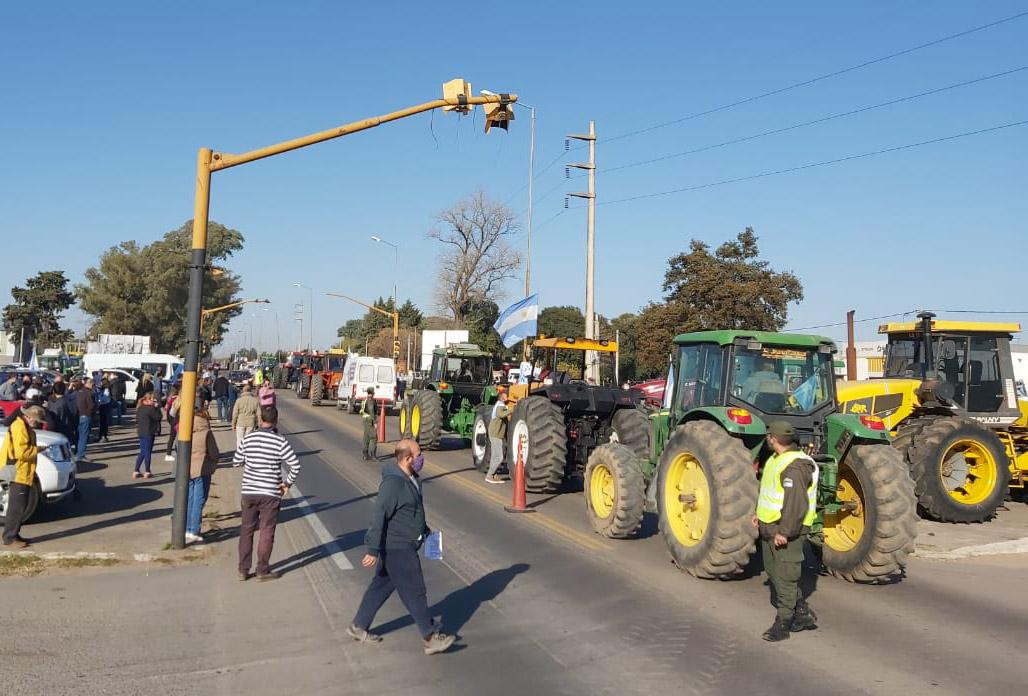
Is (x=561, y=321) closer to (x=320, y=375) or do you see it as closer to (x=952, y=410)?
(x=320, y=375)

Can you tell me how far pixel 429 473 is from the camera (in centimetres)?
1705

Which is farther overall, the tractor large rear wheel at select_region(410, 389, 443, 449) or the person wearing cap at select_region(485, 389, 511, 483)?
the tractor large rear wheel at select_region(410, 389, 443, 449)

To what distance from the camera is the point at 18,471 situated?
30.4 feet

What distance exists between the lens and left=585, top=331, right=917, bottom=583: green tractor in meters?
8.15

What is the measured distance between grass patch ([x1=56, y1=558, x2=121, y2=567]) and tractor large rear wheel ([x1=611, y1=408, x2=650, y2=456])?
7.92 meters

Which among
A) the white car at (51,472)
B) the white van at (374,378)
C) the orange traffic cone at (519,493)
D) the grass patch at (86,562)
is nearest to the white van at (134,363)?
the white van at (374,378)

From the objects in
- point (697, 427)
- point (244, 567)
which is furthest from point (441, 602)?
point (697, 427)

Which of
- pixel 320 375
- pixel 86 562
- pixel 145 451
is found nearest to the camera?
pixel 86 562

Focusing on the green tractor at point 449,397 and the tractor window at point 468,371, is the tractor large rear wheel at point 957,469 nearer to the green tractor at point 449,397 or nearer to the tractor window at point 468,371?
the green tractor at point 449,397

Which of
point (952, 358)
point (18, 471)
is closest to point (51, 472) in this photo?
point (18, 471)

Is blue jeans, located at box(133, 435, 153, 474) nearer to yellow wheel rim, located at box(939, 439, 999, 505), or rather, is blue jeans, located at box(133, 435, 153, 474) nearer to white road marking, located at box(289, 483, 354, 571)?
white road marking, located at box(289, 483, 354, 571)

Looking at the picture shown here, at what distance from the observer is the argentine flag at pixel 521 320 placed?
715 inches

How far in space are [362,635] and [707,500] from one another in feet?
12.6

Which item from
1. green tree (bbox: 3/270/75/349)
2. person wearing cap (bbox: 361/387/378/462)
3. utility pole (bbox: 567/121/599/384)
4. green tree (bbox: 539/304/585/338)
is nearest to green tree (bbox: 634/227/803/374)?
utility pole (bbox: 567/121/599/384)
